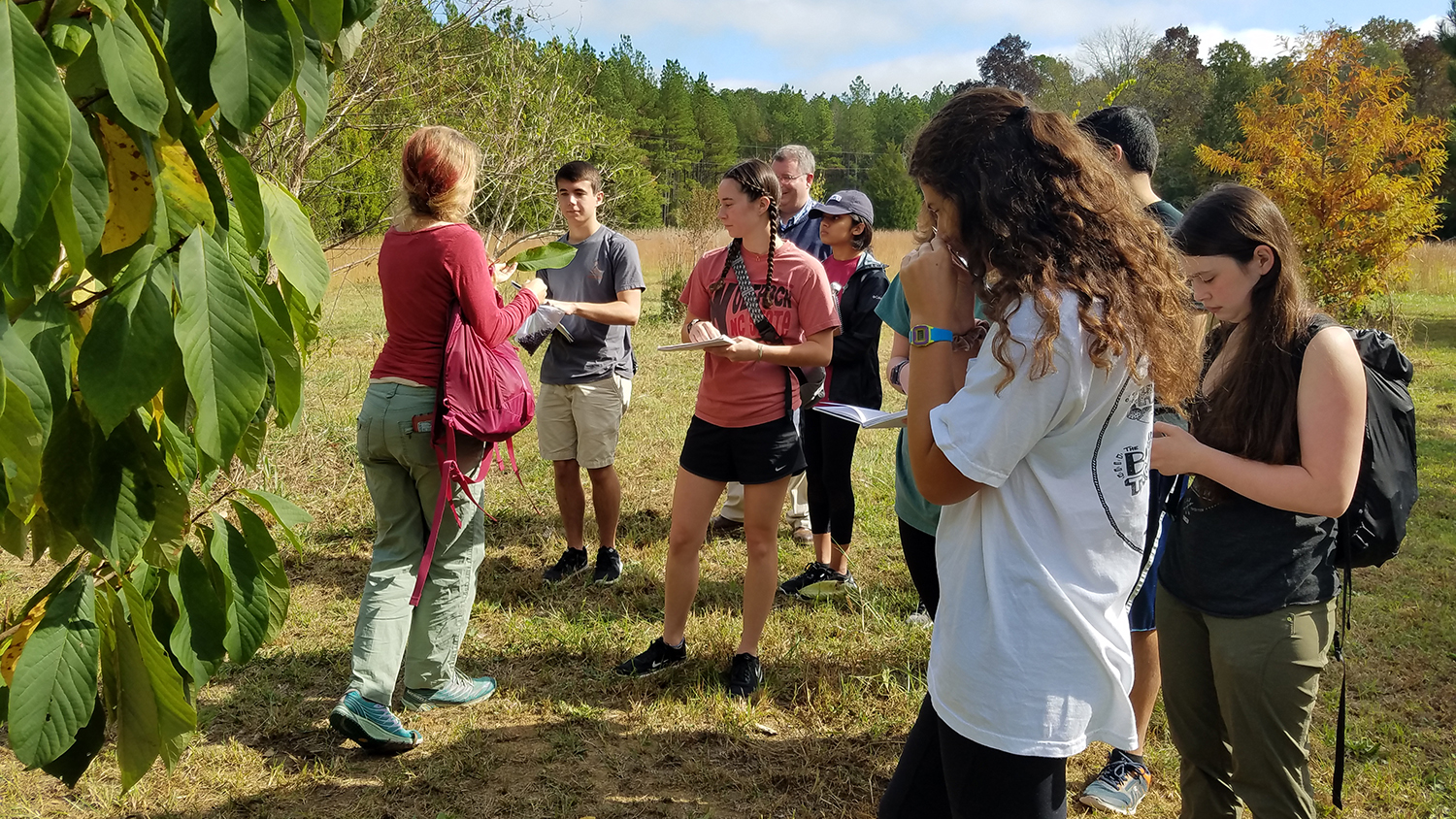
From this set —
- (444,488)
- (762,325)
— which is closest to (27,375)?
(444,488)

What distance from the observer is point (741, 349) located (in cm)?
350

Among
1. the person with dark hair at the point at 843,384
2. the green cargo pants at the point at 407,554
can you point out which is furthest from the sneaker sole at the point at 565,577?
the green cargo pants at the point at 407,554

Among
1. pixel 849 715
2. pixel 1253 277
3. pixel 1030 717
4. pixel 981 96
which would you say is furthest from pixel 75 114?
pixel 849 715

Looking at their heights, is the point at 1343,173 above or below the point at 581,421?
above

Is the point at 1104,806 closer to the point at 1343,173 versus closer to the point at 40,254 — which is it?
the point at 40,254

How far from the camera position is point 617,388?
4.99 m

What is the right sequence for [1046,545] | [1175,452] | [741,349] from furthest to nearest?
[741,349] < [1175,452] < [1046,545]

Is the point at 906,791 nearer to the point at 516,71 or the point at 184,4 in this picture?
the point at 184,4

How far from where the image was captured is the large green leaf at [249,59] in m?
1.00

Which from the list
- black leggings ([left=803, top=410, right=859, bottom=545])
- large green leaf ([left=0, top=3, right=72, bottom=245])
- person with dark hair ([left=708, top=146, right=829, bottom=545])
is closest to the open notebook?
large green leaf ([left=0, top=3, right=72, bottom=245])

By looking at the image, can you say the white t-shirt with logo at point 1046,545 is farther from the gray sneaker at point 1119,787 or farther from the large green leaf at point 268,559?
the gray sneaker at point 1119,787

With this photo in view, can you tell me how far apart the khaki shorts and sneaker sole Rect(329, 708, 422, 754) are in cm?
183

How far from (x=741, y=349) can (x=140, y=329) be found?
102 inches

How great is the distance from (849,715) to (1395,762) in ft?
6.22
